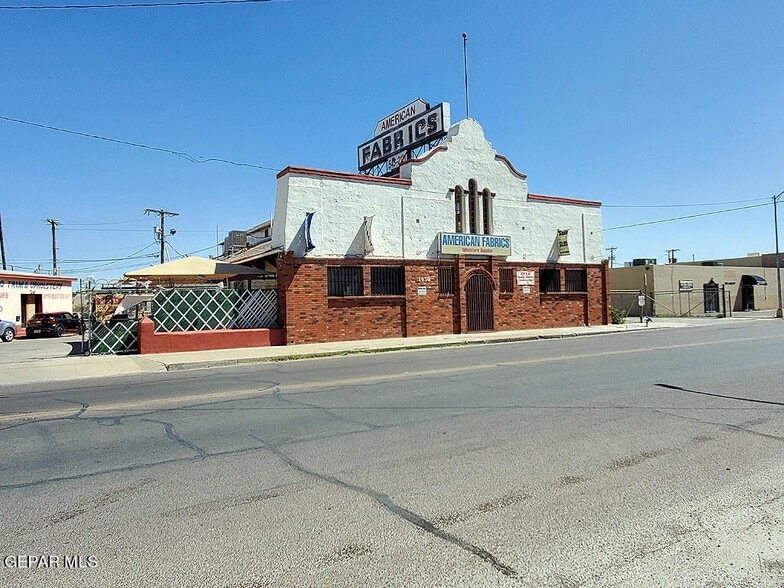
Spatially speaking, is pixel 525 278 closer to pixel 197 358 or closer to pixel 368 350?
pixel 368 350

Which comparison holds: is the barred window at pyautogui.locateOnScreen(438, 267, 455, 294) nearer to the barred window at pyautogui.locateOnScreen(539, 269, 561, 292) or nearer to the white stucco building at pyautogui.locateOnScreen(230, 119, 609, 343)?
the white stucco building at pyautogui.locateOnScreen(230, 119, 609, 343)

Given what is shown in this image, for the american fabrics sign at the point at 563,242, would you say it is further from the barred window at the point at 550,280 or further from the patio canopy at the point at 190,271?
the patio canopy at the point at 190,271

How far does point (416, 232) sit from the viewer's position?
23.1m

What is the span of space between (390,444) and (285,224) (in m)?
14.8

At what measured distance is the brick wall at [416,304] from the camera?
20.4 m

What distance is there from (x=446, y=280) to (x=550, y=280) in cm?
647

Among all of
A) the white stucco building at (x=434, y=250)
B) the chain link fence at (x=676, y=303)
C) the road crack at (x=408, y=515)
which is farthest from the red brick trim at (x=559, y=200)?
the road crack at (x=408, y=515)

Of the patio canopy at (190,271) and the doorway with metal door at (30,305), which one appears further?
the doorway with metal door at (30,305)

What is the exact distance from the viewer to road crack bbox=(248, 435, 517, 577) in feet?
12.0

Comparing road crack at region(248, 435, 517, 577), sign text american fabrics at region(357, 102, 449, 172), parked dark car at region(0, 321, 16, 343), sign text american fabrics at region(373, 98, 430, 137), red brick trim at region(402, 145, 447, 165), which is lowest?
road crack at region(248, 435, 517, 577)

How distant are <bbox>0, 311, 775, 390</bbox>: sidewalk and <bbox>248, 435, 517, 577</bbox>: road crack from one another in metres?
9.97

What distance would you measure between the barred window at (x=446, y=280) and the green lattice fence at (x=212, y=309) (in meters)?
7.00

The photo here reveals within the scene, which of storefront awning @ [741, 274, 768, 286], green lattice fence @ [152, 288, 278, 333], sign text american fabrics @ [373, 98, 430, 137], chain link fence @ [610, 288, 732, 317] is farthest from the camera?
storefront awning @ [741, 274, 768, 286]

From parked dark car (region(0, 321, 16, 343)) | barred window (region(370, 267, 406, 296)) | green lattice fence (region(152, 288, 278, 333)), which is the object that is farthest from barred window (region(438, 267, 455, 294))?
parked dark car (region(0, 321, 16, 343))
